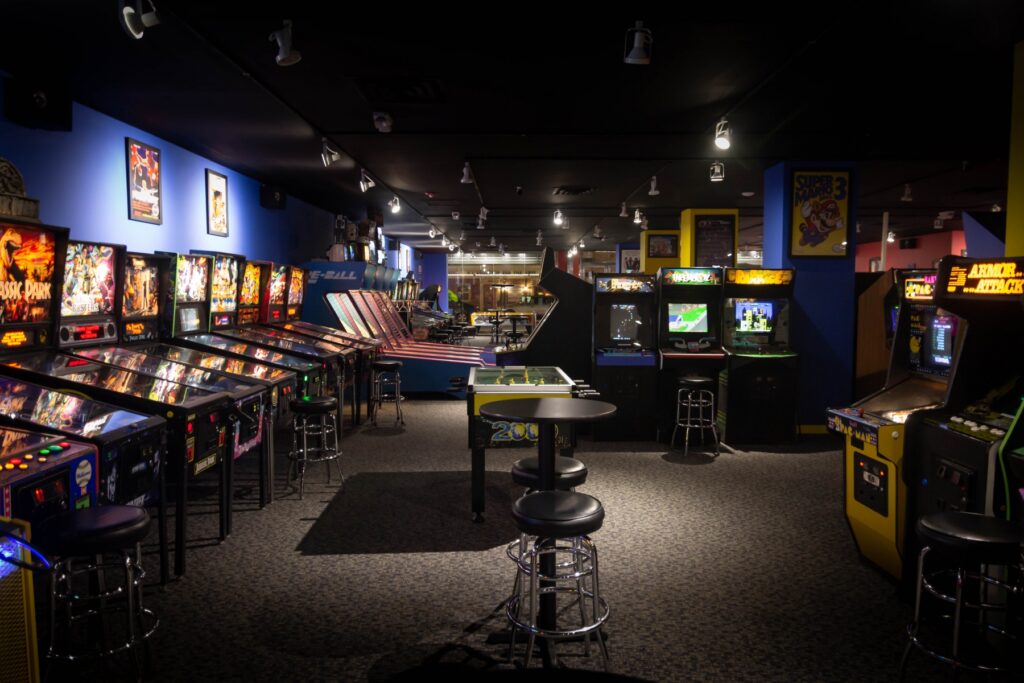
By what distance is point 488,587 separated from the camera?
3.13 meters

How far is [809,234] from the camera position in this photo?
6668 millimetres

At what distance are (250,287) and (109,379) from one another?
9.82 feet

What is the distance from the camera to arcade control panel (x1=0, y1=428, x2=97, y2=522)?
2.02 metres

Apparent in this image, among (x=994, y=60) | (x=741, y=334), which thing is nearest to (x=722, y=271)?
(x=741, y=334)

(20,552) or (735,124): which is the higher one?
(735,124)

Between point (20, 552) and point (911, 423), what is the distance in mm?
3320

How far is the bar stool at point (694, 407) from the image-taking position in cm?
597

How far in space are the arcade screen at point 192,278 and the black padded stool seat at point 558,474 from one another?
296 cm

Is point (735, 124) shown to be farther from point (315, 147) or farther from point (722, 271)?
point (315, 147)

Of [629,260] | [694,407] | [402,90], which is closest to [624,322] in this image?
[694,407]

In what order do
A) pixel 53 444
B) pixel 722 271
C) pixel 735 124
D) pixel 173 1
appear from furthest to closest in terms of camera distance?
pixel 722 271 < pixel 735 124 < pixel 173 1 < pixel 53 444

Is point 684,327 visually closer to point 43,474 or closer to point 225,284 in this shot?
point 225,284

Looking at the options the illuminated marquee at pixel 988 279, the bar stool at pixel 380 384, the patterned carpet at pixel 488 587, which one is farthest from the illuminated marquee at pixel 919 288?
the bar stool at pixel 380 384

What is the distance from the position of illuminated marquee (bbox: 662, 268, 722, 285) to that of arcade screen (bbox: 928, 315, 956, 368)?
307 cm
